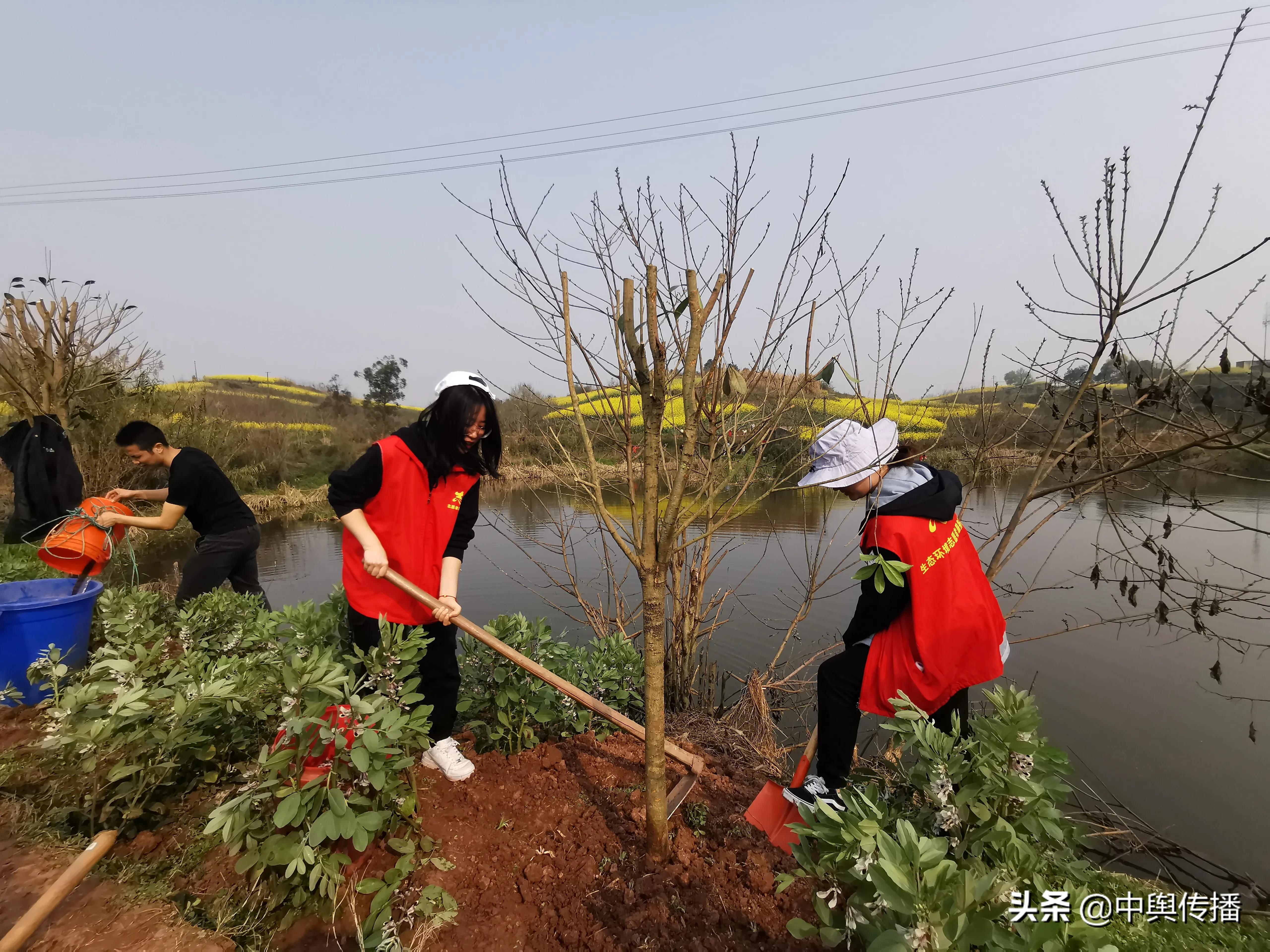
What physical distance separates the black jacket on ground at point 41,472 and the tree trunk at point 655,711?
241 inches

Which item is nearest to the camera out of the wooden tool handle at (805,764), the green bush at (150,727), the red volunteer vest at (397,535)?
the green bush at (150,727)

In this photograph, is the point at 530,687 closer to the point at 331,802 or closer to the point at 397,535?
the point at 397,535

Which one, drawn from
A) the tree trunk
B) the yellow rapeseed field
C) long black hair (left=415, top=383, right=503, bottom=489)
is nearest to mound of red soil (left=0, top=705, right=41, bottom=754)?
long black hair (left=415, top=383, right=503, bottom=489)

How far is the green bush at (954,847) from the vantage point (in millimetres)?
1082

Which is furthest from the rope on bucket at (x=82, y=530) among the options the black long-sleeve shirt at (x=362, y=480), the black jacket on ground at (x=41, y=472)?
the black long-sleeve shirt at (x=362, y=480)

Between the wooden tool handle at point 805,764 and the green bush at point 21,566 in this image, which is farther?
the green bush at point 21,566

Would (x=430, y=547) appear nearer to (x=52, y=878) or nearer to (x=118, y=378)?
(x=52, y=878)

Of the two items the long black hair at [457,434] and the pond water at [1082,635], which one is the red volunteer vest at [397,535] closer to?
the long black hair at [457,434]

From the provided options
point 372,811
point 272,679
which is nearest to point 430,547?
point 272,679

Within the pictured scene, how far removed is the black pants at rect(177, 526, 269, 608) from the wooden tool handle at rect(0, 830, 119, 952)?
115 inches

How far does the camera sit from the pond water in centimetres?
362

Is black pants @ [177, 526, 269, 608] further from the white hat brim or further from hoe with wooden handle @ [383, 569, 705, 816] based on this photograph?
the white hat brim

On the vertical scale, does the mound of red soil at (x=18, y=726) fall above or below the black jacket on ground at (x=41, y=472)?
below

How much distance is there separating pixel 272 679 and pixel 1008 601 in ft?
27.8
